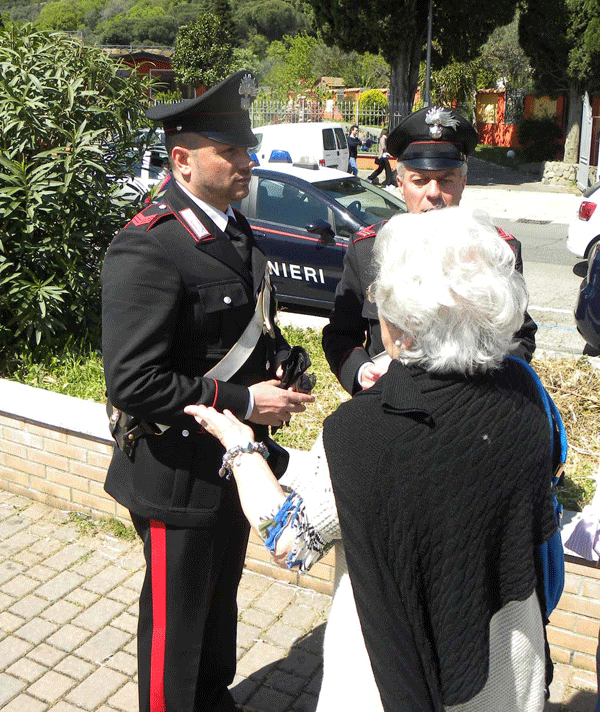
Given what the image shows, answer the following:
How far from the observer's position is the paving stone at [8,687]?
3.08m

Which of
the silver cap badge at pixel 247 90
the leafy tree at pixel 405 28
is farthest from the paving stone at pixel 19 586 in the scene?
the leafy tree at pixel 405 28

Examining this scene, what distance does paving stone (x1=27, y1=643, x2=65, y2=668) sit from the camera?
3287mm

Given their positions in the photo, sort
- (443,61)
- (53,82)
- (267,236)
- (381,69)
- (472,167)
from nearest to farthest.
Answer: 1. (53,82)
2. (267,236)
3. (443,61)
4. (472,167)
5. (381,69)

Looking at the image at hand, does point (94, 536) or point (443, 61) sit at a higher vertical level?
point (443, 61)

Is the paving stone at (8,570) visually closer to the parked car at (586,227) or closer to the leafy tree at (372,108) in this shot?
the parked car at (586,227)

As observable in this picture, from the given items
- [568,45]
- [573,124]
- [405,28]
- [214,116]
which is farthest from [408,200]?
[405,28]

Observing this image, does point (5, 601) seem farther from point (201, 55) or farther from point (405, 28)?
point (201, 55)

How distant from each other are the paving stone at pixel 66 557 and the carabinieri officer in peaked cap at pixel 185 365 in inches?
58.8

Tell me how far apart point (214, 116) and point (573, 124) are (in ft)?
76.6

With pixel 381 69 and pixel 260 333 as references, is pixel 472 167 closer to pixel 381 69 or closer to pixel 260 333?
pixel 381 69

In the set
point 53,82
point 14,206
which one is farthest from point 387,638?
point 53,82

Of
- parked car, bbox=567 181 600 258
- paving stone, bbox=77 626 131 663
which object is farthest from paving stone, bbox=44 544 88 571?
parked car, bbox=567 181 600 258

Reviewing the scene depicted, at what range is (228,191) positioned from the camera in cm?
249

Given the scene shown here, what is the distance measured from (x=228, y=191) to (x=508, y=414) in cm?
121
